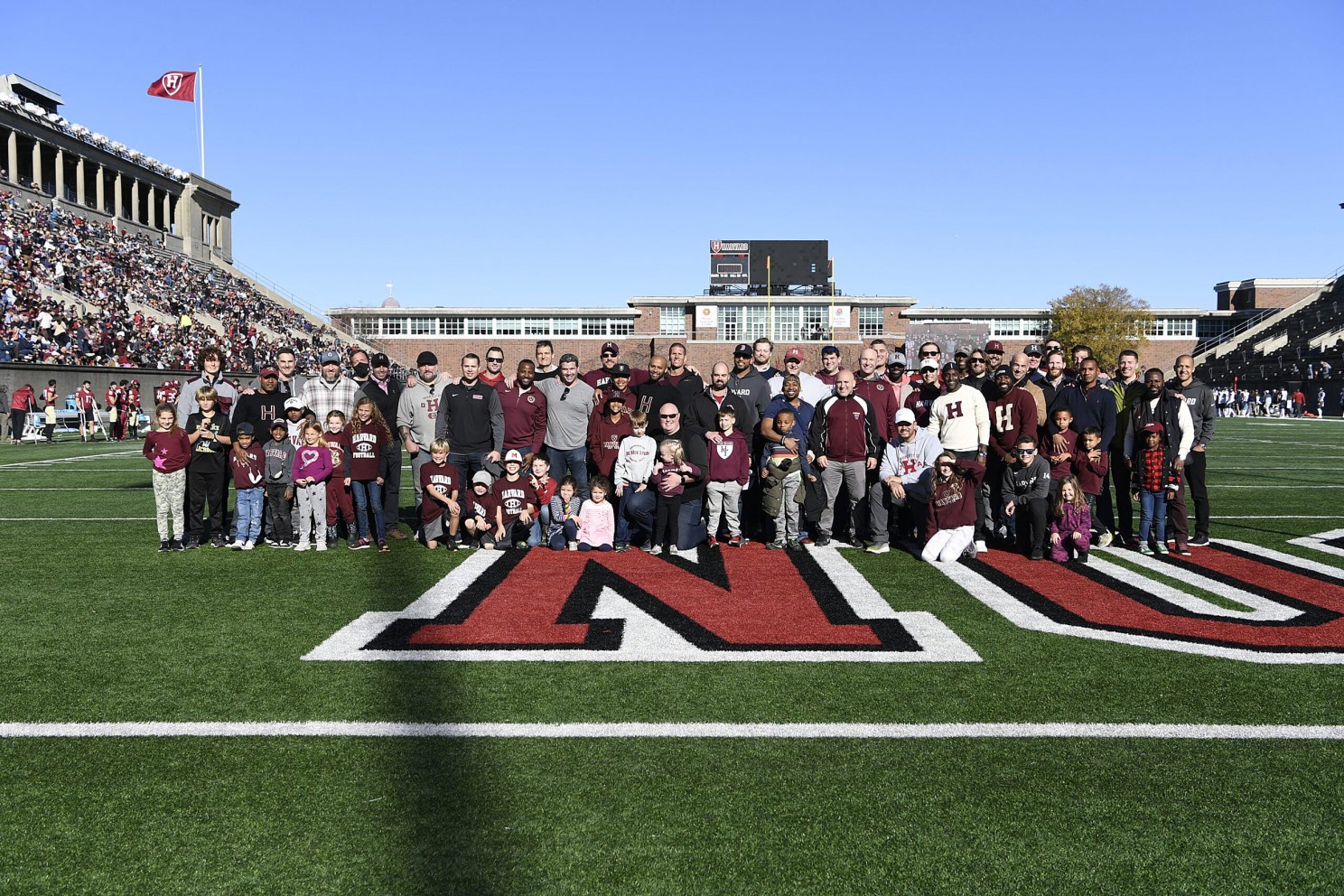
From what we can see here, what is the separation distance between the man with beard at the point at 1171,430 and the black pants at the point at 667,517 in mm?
4212

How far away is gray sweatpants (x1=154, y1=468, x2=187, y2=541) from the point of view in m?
9.50

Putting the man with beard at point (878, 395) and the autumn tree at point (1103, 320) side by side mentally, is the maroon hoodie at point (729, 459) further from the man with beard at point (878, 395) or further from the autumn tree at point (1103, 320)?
the autumn tree at point (1103, 320)

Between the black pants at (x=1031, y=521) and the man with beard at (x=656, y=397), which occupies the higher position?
the man with beard at (x=656, y=397)

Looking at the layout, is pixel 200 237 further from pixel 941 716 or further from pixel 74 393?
pixel 941 716

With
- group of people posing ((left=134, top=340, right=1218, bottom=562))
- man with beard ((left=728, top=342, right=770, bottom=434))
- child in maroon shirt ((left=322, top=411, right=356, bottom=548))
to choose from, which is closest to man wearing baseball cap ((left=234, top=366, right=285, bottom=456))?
group of people posing ((left=134, top=340, right=1218, bottom=562))

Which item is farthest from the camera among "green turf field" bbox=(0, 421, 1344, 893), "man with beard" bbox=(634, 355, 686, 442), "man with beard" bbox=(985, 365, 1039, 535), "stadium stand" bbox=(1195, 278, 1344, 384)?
"stadium stand" bbox=(1195, 278, 1344, 384)

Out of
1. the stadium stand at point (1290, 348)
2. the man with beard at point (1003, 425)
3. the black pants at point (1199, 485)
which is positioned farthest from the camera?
the stadium stand at point (1290, 348)

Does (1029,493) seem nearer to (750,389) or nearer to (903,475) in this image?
(903,475)

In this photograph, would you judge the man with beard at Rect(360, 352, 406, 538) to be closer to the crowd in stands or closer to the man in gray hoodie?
the man in gray hoodie

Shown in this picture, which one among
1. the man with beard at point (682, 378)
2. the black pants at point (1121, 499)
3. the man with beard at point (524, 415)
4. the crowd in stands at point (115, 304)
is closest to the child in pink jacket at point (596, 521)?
the man with beard at point (524, 415)

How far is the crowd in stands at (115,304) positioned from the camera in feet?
105

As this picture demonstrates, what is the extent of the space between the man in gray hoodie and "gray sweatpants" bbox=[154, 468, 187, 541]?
9162 millimetres

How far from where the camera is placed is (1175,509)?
30.0ft

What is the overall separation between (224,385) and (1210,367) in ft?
228
